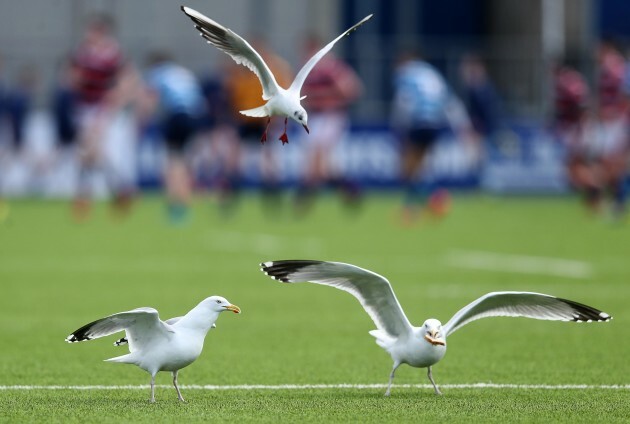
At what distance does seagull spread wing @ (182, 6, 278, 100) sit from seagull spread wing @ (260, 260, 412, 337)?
995mm

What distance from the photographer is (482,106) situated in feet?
105

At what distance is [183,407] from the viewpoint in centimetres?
686

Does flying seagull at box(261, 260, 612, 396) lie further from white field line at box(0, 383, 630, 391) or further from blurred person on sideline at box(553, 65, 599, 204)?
blurred person on sideline at box(553, 65, 599, 204)

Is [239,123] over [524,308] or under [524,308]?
under

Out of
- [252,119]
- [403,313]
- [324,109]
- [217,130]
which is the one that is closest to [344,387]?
[403,313]

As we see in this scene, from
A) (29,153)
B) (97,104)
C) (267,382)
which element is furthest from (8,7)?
(267,382)

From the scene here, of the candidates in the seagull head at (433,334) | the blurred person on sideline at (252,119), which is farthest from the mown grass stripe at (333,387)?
the blurred person on sideline at (252,119)

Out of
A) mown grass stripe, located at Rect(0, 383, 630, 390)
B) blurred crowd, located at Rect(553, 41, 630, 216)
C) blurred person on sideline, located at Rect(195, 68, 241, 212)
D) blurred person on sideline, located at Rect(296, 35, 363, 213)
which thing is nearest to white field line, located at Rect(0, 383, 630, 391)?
mown grass stripe, located at Rect(0, 383, 630, 390)

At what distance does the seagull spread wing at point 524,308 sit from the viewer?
680cm

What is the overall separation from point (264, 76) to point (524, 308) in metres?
2.03

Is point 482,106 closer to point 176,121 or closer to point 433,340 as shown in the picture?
point 176,121

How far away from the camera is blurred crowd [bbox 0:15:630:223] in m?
23.3

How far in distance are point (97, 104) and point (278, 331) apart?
13.5 meters

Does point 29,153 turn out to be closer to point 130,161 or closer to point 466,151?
point 130,161
